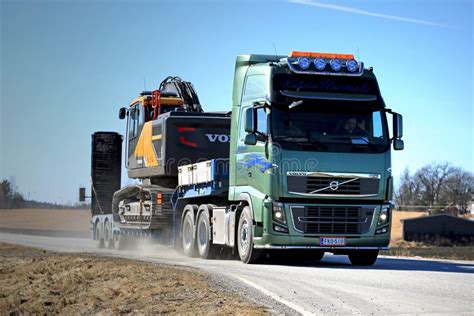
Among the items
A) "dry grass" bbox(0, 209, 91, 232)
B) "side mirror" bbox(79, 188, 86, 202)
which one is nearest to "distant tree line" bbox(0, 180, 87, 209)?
"dry grass" bbox(0, 209, 91, 232)

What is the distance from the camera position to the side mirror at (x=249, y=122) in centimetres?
1767

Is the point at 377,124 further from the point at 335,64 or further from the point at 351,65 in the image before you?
the point at 335,64

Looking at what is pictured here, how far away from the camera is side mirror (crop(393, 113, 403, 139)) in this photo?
1802 centimetres

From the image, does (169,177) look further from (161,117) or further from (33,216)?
(33,216)

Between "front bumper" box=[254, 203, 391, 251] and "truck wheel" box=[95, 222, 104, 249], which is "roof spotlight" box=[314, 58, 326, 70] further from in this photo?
"truck wheel" box=[95, 222, 104, 249]

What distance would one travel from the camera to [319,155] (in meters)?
17.5

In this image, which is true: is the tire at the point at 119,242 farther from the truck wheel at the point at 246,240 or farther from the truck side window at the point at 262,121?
the truck side window at the point at 262,121

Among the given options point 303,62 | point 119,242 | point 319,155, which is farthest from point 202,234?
point 119,242

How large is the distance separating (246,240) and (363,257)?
2757 mm

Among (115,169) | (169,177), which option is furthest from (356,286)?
(115,169)

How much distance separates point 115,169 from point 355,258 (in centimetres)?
1440

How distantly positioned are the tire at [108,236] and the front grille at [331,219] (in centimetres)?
1286

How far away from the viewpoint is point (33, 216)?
251ft

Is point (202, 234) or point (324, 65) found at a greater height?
point (324, 65)
